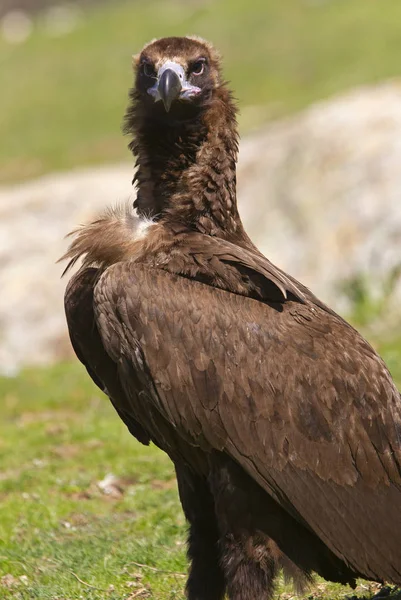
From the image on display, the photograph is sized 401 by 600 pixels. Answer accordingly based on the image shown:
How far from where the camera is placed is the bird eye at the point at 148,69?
20.3 ft

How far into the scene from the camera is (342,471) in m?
5.34

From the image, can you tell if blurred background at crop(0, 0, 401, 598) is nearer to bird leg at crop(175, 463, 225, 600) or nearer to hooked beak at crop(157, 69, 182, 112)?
bird leg at crop(175, 463, 225, 600)

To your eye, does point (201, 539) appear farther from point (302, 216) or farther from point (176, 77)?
point (302, 216)

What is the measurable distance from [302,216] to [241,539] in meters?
10.9

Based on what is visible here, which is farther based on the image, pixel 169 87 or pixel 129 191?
pixel 129 191

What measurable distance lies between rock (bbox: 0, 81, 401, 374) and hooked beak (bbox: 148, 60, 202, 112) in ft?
28.3

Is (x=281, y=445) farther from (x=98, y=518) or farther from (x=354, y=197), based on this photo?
(x=354, y=197)

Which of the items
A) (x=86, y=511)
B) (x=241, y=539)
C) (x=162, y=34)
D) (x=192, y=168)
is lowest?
(x=241, y=539)

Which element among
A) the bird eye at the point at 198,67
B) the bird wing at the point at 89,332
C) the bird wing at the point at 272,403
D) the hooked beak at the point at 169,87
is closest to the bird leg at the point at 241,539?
the bird wing at the point at 272,403

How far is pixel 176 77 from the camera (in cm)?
602

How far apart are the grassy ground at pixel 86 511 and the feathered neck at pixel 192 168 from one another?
2.18 m

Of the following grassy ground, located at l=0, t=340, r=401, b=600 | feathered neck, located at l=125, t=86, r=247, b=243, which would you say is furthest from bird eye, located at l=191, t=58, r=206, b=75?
grassy ground, located at l=0, t=340, r=401, b=600

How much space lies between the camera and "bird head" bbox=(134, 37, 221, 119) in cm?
600

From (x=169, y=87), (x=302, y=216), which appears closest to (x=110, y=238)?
(x=169, y=87)
